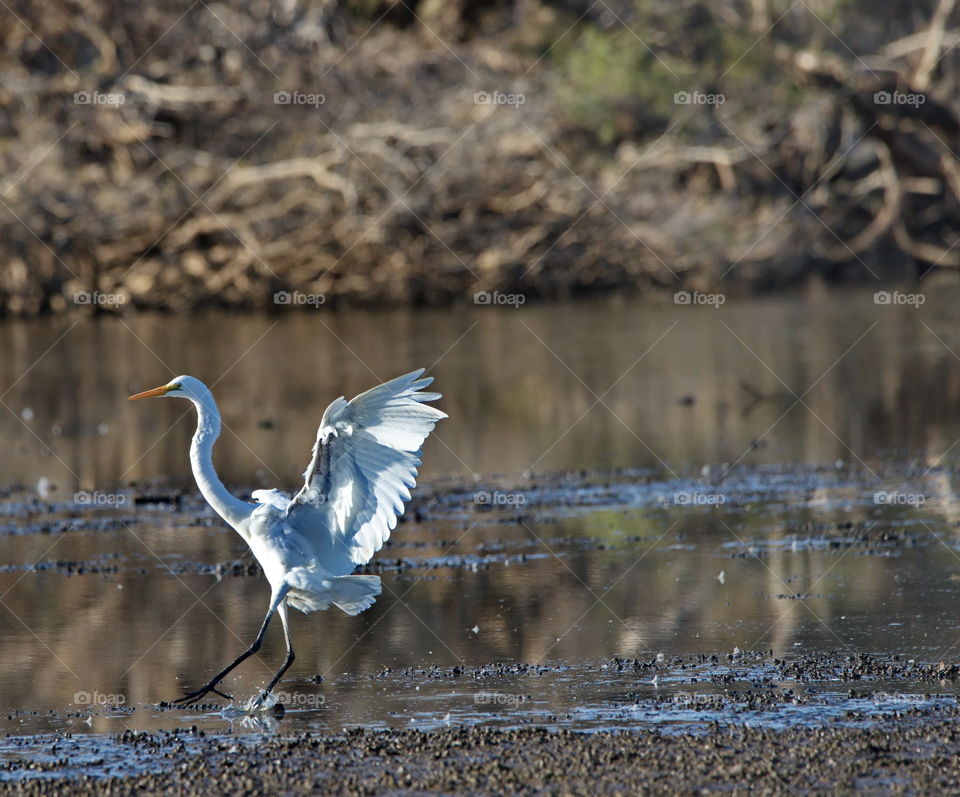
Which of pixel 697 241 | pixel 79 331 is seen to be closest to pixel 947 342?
pixel 697 241

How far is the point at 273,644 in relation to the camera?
8.23 m

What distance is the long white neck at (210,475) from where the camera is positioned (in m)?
7.55

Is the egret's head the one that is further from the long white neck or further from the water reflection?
the water reflection

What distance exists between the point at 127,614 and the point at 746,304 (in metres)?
22.3

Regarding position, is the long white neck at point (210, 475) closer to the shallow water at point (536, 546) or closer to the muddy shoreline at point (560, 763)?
the shallow water at point (536, 546)

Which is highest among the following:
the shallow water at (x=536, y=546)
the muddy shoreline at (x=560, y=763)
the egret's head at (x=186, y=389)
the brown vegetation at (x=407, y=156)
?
the brown vegetation at (x=407, y=156)

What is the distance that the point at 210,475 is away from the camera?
299 inches

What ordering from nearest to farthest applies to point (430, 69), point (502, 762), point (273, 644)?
point (502, 762)
point (273, 644)
point (430, 69)

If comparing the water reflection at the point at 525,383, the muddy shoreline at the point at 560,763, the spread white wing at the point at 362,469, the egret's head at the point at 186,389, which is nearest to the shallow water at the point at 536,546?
the water reflection at the point at 525,383

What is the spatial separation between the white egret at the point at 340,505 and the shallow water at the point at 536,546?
44 cm

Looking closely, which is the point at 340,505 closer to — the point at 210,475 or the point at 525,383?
the point at 210,475

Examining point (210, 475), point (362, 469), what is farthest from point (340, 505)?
point (210, 475)

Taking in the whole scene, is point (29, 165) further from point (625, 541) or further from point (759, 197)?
point (625, 541)

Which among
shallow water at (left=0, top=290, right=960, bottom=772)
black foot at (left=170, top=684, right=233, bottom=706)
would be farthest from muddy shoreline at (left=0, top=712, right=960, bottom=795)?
black foot at (left=170, top=684, right=233, bottom=706)
